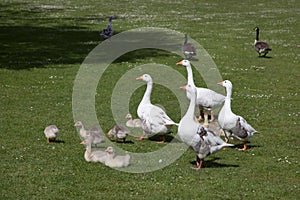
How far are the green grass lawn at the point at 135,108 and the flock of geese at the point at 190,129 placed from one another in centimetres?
26

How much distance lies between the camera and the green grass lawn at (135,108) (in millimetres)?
10375

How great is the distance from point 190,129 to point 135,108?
18.2 feet

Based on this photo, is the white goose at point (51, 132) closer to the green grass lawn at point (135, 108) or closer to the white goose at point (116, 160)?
the green grass lawn at point (135, 108)

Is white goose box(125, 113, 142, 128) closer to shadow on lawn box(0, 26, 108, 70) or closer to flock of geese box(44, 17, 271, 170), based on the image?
flock of geese box(44, 17, 271, 170)

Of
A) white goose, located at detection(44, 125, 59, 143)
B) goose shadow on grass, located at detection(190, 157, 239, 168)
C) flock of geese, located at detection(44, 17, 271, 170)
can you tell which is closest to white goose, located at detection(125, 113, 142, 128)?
flock of geese, located at detection(44, 17, 271, 170)

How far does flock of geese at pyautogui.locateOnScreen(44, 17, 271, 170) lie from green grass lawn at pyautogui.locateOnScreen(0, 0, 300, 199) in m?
0.26

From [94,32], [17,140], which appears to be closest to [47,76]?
[17,140]

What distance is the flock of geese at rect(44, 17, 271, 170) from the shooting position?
11141 millimetres

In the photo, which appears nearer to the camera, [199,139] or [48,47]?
[199,139]

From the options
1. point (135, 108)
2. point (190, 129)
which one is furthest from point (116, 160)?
point (135, 108)

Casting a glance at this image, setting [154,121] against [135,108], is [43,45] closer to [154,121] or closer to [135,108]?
[135,108]

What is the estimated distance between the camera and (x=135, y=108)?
652 inches

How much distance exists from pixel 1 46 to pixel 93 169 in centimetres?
1806

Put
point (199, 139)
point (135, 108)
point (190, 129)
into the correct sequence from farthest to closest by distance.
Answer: point (135, 108), point (190, 129), point (199, 139)
